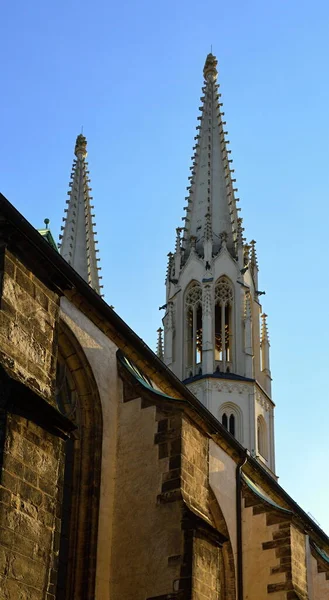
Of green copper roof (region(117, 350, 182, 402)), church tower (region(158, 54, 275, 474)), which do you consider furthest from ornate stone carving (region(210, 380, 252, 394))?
green copper roof (region(117, 350, 182, 402))

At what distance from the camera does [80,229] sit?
4262 cm

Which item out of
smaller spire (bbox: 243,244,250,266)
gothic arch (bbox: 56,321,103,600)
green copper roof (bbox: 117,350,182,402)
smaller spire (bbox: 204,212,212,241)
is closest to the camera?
gothic arch (bbox: 56,321,103,600)

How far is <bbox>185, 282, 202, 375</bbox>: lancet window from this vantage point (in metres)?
39.1

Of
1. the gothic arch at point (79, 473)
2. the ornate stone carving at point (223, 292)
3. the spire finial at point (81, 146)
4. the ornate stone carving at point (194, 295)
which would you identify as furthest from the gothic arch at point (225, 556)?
the spire finial at point (81, 146)

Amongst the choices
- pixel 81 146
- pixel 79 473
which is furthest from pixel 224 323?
pixel 79 473

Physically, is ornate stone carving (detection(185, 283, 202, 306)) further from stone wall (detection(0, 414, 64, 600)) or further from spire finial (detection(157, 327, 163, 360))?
stone wall (detection(0, 414, 64, 600))

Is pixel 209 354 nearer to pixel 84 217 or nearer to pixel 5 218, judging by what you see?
pixel 84 217

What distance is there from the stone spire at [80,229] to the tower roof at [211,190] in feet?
14.0

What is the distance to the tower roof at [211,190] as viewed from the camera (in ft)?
139

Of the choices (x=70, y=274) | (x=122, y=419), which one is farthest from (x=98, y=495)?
(x=70, y=274)

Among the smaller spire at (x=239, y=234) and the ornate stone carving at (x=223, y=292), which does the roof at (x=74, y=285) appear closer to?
the ornate stone carving at (x=223, y=292)

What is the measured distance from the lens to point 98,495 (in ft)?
46.5

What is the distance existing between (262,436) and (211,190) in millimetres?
11696

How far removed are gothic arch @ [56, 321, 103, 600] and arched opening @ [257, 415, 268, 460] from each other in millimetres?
24005
